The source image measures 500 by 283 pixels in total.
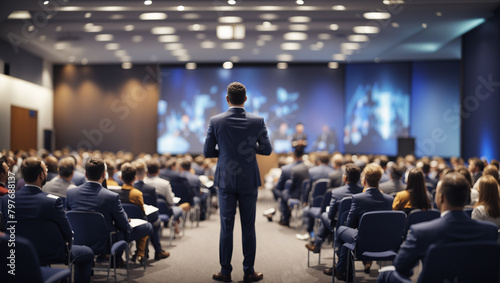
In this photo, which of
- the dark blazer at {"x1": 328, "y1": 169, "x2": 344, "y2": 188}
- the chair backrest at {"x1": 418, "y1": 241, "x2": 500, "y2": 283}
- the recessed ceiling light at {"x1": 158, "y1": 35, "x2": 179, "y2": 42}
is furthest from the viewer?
the recessed ceiling light at {"x1": 158, "y1": 35, "x2": 179, "y2": 42}

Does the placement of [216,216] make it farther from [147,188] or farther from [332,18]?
[332,18]

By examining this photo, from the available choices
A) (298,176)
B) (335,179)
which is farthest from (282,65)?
(335,179)

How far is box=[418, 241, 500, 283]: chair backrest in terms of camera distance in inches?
86.2

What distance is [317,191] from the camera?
6.45m

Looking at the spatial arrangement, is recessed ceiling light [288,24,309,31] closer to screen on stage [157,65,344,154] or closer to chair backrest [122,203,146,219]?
screen on stage [157,65,344,154]

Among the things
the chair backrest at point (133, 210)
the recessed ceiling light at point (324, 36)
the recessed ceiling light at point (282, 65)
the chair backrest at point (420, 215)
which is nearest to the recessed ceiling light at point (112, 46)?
the recessed ceiling light at point (282, 65)

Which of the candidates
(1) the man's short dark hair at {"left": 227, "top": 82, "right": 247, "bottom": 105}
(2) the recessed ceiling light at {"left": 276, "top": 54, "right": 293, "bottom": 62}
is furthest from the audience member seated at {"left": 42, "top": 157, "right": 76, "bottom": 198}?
(2) the recessed ceiling light at {"left": 276, "top": 54, "right": 293, "bottom": 62}

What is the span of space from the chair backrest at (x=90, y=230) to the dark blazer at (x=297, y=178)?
13.9 ft

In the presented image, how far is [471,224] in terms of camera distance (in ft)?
7.72

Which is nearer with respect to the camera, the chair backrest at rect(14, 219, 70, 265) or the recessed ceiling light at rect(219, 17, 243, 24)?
the chair backrest at rect(14, 219, 70, 265)

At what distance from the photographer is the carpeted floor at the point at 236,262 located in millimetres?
4582

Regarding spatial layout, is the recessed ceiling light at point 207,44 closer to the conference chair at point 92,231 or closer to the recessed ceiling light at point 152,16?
the recessed ceiling light at point 152,16

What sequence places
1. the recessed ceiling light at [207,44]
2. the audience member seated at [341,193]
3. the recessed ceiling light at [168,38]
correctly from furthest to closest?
the recessed ceiling light at [207,44] → the recessed ceiling light at [168,38] → the audience member seated at [341,193]

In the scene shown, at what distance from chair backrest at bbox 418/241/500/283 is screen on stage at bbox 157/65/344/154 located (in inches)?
561
